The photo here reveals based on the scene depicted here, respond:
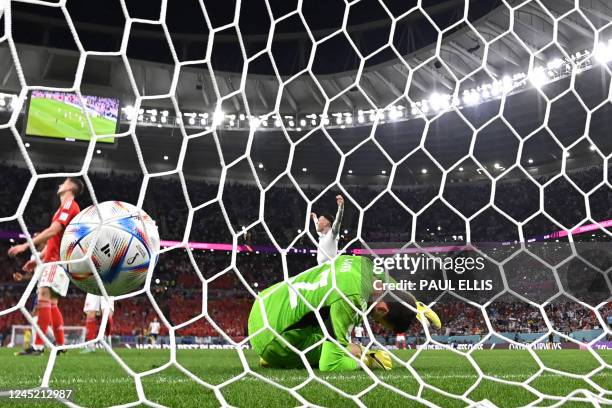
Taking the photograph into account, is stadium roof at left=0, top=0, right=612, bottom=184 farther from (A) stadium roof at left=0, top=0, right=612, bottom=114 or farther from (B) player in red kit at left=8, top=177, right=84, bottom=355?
(B) player in red kit at left=8, top=177, right=84, bottom=355

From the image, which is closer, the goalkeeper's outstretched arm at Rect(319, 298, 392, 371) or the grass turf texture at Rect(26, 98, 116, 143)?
the goalkeeper's outstretched arm at Rect(319, 298, 392, 371)

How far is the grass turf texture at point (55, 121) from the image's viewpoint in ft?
31.2

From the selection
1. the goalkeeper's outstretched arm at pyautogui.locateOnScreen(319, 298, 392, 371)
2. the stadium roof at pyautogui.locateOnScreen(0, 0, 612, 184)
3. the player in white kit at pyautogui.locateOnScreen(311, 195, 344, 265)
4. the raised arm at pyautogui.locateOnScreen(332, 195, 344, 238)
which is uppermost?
the raised arm at pyautogui.locateOnScreen(332, 195, 344, 238)


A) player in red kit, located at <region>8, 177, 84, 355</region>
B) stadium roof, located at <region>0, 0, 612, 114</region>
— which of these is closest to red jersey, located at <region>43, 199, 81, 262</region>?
player in red kit, located at <region>8, 177, 84, 355</region>

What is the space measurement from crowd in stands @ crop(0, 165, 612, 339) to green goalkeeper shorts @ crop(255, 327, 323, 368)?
9600mm

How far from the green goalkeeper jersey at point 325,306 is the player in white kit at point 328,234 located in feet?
0.32

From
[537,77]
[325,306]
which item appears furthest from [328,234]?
[537,77]

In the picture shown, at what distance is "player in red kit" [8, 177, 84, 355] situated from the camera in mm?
3078

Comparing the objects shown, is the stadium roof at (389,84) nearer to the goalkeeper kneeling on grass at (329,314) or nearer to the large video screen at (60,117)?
the large video screen at (60,117)

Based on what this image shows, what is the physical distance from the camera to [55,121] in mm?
9773

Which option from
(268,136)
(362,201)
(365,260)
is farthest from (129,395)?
(362,201)

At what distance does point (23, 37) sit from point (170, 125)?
15.1ft

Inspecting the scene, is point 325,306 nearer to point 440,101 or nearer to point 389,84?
point 440,101

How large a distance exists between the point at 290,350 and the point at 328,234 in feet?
2.46
